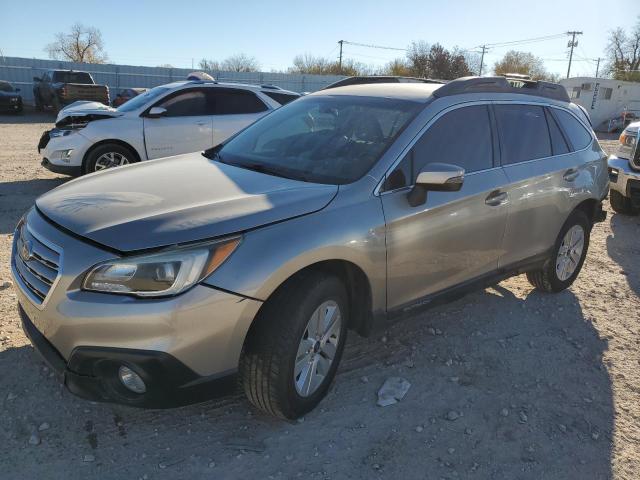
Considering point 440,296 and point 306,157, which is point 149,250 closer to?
point 306,157

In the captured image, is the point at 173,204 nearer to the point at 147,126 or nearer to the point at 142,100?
the point at 147,126

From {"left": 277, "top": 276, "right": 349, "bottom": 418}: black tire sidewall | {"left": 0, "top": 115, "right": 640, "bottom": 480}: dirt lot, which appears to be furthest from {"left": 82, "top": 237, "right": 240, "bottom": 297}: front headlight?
{"left": 0, "top": 115, "right": 640, "bottom": 480}: dirt lot

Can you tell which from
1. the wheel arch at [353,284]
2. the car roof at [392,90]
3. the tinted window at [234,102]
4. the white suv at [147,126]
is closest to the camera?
the wheel arch at [353,284]

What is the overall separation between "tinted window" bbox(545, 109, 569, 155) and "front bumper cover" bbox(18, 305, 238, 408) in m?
3.43

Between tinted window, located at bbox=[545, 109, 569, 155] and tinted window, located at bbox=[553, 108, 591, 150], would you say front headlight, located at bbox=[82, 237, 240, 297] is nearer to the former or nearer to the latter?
tinted window, located at bbox=[545, 109, 569, 155]

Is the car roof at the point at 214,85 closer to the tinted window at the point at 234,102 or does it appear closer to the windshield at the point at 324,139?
the tinted window at the point at 234,102

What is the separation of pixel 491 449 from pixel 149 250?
6.62 ft

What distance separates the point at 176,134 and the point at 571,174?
5816 mm

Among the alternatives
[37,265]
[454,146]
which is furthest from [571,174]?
[37,265]

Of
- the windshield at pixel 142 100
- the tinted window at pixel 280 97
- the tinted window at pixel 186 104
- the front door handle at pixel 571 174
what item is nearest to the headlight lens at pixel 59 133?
the windshield at pixel 142 100

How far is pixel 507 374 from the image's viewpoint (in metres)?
3.57

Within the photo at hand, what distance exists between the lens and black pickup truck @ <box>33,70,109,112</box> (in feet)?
68.4

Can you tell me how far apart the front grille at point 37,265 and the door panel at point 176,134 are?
18.2ft

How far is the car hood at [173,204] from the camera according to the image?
7.93 feet
